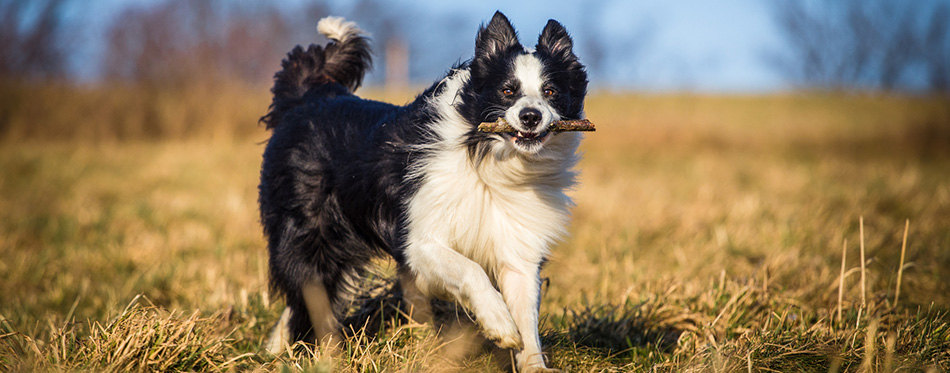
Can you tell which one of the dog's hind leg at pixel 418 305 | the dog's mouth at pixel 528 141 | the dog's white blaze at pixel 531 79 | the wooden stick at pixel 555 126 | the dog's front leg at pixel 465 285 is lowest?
the dog's hind leg at pixel 418 305

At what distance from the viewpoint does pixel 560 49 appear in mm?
2990

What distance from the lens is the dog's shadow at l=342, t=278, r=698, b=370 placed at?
2973 mm

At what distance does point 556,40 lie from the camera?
3010 mm

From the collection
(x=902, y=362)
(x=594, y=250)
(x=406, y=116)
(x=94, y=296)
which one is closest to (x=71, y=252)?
(x=94, y=296)

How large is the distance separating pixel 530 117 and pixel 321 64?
1.62 m

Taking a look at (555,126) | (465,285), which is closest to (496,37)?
(555,126)

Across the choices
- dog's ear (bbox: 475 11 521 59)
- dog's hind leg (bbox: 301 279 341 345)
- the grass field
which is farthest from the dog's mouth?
dog's hind leg (bbox: 301 279 341 345)

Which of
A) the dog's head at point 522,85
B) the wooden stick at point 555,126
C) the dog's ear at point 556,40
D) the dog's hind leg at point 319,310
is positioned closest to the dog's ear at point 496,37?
the dog's head at point 522,85

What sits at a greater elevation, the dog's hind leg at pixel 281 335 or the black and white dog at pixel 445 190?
the black and white dog at pixel 445 190

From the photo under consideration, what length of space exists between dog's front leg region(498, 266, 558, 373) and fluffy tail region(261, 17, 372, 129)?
1.60m

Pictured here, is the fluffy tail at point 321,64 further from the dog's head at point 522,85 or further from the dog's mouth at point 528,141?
the dog's mouth at point 528,141

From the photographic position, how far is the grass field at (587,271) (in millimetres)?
2629

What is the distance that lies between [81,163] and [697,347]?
945cm

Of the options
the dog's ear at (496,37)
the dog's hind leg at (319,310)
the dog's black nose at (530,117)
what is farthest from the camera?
the dog's hind leg at (319,310)
